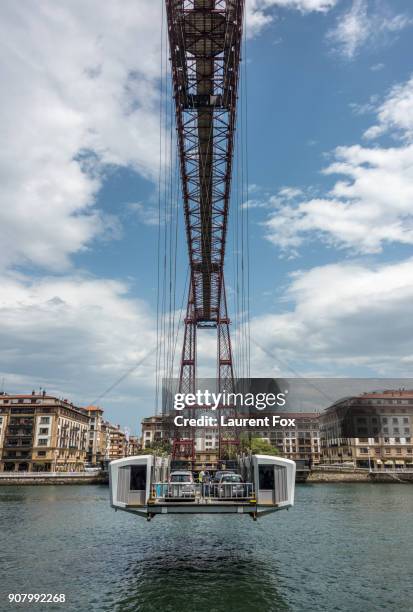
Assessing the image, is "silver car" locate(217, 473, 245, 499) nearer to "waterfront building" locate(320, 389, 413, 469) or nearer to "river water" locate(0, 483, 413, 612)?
"river water" locate(0, 483, 413, 612)

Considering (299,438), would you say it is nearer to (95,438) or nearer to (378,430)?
(378,430)

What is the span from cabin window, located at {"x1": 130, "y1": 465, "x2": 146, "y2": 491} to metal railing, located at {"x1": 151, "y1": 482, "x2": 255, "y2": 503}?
1.30ft

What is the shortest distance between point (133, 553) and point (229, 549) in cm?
387

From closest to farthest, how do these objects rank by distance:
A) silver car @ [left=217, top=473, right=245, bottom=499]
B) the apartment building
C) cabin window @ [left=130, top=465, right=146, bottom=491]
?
cabin window @ [left=130, top=465, right=146, bottom=491] < silver car @ [left=217, top=473, right=245, bottom=499] < the apartment building

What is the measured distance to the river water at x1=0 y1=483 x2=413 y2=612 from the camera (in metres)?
12.7

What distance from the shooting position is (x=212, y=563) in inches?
663

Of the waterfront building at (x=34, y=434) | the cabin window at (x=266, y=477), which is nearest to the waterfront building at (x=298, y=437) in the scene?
the waterfront building at (x=34, y=434)

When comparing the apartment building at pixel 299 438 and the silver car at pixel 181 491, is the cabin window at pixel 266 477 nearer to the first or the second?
the silver car at pixel 181 491

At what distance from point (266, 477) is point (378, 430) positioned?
273 ft

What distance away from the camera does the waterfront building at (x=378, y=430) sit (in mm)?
89812

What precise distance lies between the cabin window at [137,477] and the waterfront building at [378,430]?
8146 centimetres

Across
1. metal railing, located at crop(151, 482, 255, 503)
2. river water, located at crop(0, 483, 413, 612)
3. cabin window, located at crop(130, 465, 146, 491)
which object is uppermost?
cabin window, located at crop(130, 465, 146, 491)

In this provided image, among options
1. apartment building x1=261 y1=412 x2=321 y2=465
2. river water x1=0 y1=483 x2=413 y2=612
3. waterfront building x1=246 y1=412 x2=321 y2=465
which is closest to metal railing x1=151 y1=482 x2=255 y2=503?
river water x1=0 y1=483 x2=413 y2=612

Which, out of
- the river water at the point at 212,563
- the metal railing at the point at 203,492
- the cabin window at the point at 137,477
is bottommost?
the river water at the point at 212,563
